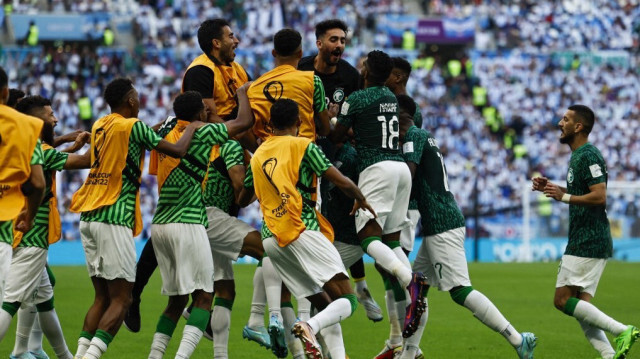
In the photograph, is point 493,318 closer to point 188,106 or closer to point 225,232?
point 225,232

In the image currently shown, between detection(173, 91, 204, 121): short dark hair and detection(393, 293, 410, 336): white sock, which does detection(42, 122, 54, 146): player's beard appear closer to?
detection(173, 91, 204, 121): short dark hair

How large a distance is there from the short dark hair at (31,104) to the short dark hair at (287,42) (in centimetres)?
204

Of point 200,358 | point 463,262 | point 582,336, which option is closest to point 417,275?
point 463,262

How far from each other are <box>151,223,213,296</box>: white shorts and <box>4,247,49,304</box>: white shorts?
104cm

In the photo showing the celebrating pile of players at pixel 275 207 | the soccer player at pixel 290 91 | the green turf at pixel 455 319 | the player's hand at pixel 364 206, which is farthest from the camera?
the green turf at pixel 455 319

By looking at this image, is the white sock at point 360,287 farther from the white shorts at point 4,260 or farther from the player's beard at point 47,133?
the white shorts at point 4,260

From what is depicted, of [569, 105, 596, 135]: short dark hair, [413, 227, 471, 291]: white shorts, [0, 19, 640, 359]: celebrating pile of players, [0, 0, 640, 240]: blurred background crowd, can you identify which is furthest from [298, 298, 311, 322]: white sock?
[0, 0, 640, 240]: blurred background crowd

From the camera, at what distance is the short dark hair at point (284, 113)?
26.0 feet

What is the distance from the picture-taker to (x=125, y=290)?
816 cm

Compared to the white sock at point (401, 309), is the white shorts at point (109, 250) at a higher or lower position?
higher

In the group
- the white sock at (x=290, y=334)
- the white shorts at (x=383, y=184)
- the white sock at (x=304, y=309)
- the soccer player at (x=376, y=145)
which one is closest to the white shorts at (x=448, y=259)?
the soccer player at (x=376, y=145)

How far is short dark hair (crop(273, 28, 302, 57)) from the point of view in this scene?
28.5 ft

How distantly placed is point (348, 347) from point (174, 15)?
29477 mm

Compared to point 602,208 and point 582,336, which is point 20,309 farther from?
point 582,336
